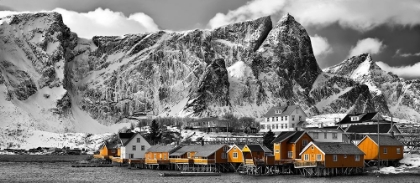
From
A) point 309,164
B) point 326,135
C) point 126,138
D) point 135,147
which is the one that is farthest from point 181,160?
point 309,164

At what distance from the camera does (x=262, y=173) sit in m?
100

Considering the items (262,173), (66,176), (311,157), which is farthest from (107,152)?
(311,157)

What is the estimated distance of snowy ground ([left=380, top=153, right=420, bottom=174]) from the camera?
95.3 meters

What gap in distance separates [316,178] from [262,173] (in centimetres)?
1244

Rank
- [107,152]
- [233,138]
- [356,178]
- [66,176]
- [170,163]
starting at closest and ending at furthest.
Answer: [356,178]
[66,176]
[170,163]
[107,152]
[233,138]

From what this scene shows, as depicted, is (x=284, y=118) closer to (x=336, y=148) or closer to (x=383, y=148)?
(x=383, y=148)

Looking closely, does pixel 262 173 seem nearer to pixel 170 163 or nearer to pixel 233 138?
pixel 170 163

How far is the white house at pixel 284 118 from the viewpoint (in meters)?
183

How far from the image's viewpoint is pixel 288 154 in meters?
102

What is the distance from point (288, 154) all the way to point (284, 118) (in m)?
85.0

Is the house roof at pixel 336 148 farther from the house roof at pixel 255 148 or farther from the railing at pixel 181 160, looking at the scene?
the railing at pixel 181 160

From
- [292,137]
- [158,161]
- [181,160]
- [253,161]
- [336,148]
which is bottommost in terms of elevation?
[158,161]

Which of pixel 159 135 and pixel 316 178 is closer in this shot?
pixel 316 178

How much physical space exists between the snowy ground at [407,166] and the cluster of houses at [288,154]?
1572 mm
